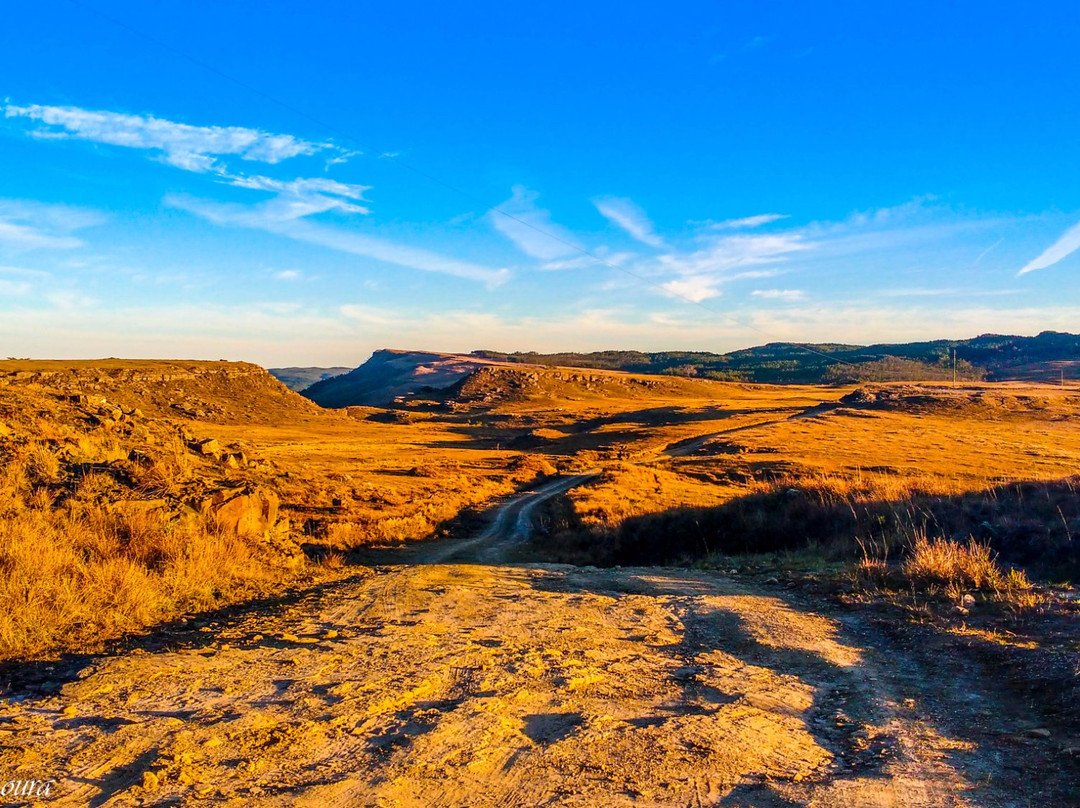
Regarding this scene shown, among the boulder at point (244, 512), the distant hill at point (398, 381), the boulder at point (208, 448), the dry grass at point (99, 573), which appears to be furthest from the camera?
the distant hill at point (398, 381)

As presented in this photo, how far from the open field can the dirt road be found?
→ 26 mm

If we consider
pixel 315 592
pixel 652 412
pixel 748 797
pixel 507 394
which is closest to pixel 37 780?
pixel 748 797

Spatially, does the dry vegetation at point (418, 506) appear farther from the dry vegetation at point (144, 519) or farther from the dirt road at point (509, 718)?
the dirt road at point (509, 718)

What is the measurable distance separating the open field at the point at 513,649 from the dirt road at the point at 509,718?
3 cm

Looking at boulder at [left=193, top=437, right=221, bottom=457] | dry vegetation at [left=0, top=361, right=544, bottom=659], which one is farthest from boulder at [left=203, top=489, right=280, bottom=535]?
boulder at [left=193, top=437, right=221, bottom=457]

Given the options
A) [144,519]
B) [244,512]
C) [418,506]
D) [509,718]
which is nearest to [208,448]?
[418,506]

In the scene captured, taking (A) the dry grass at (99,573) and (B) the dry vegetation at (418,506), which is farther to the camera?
Answer: (B) the dry vegetation at (418,506)

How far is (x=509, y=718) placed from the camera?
4.84 meters

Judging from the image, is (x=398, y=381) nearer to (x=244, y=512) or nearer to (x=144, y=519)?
(x=244, y=512)

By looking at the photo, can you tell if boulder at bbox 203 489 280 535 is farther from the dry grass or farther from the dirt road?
the dirt road

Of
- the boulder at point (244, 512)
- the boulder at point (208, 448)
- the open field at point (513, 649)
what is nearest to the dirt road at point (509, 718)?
the open field at point (513, 649)

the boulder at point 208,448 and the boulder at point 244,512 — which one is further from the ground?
the boulder at point 208,448

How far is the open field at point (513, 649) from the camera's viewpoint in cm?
405

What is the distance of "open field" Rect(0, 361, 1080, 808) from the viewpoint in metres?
4.05
